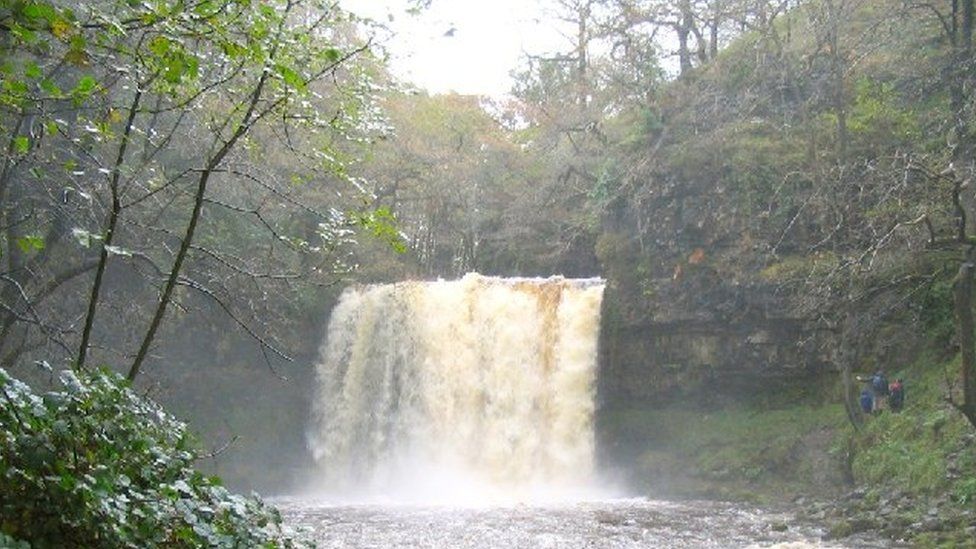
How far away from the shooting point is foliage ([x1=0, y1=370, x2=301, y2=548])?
3680mm

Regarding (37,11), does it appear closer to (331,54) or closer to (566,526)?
(331,54)

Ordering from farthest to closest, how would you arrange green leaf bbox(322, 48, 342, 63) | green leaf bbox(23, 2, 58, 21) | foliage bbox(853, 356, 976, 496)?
foliage bbox(853, 356, 976, 496) < green leaf bbox(322, 48, 342, 63) < green leaf bbox(23, 2, 58, 21)

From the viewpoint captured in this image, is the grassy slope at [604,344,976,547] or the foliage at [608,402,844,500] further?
the foliage at [608,402,844,500]

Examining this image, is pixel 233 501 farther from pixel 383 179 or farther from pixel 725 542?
pixel 383 179

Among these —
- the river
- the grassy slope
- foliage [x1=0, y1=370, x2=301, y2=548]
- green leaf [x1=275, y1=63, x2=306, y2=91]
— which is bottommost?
the river

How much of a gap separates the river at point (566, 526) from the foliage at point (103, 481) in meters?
8.54

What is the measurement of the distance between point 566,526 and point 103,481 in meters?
12.0

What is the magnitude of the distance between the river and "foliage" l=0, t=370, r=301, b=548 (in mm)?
8543

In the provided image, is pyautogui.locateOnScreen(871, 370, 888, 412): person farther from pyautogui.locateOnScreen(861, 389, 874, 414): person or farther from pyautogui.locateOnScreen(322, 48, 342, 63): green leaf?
pyautogui.locateOnScreen(322, 48, 342, 63): green leaf

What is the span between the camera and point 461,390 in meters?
22.8

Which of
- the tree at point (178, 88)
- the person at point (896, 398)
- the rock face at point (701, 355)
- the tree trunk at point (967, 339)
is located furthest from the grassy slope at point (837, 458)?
the tree at point (178, 88)

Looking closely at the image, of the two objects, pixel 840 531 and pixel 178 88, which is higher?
pixel 178 88

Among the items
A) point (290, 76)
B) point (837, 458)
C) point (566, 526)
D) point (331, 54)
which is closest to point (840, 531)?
point (566, 526)

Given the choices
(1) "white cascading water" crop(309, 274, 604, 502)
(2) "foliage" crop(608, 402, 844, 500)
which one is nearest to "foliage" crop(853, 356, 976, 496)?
(2) "foliage" crop(608, 402, 844, 500)
